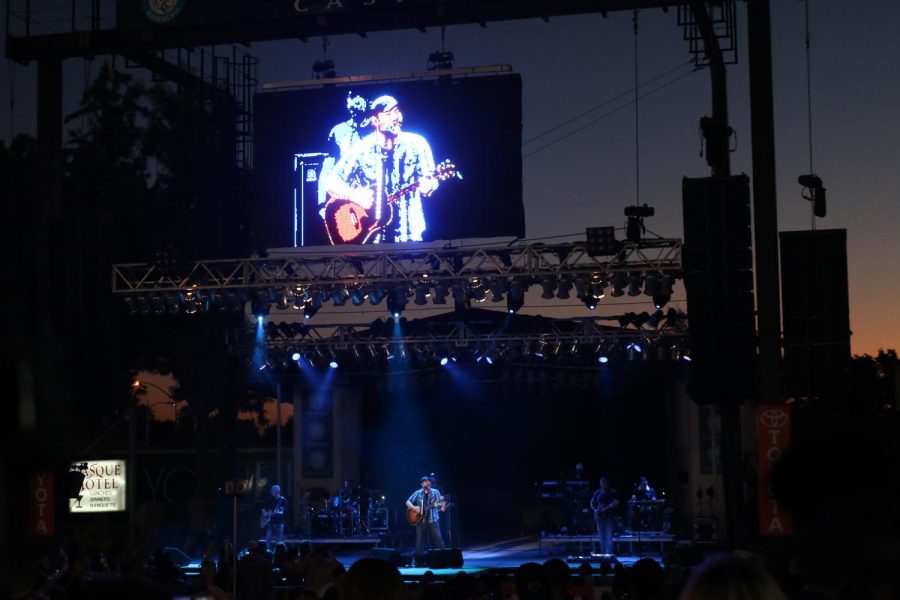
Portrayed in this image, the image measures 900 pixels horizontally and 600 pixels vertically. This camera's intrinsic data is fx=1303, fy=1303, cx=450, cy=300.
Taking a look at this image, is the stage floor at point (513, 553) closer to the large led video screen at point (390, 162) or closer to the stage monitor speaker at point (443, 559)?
the stage monitor speaker at point (443, 559)

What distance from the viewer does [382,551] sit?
868 inches

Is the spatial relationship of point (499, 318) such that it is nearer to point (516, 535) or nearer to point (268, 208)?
point (268, 208)

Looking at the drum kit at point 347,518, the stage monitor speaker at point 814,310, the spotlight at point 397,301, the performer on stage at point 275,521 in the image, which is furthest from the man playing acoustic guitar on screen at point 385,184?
the drum kit at point 347,518

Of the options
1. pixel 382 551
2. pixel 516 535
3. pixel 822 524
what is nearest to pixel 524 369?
pixel 516 535

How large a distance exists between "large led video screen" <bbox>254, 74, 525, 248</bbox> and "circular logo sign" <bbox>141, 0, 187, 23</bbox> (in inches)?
79.6

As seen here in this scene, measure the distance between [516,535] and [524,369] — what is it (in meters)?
5.83

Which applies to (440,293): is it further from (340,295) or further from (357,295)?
(340,295)

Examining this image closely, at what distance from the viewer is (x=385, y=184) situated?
66.8 ft

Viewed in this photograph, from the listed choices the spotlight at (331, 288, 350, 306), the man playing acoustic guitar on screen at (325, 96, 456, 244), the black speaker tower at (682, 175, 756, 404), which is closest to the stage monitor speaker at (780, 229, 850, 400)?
the black speaker tower at (682, 175, 756, 404)

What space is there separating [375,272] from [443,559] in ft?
16.5

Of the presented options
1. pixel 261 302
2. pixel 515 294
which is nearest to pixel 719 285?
pixel 515 294

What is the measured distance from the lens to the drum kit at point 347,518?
26734 millimetres

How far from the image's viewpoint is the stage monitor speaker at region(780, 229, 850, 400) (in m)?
15.3

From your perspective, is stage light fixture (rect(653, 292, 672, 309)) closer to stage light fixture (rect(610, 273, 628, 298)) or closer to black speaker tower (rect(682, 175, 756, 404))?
stage light fixture (rect(610, 273, 628, 298))
